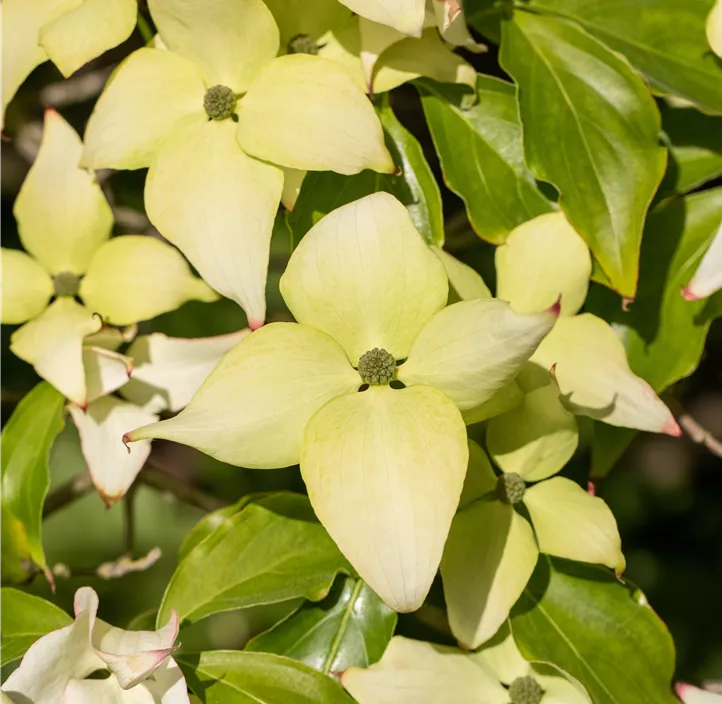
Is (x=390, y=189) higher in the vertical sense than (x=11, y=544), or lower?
higher

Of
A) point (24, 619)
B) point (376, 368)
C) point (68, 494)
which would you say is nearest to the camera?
point (376, 368)

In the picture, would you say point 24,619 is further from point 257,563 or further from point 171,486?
point 171,486

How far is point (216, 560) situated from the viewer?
0.73 meters

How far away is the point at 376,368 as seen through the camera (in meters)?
0.61

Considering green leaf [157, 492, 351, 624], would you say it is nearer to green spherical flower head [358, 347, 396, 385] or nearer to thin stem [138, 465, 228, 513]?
green spherical flower head [358, 347, 396, 385]

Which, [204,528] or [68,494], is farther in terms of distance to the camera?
[68,494]

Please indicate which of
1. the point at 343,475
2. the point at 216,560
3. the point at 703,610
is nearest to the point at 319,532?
the point at 216,560

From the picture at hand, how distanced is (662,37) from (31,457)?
62 cm

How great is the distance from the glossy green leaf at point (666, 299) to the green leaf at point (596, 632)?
17cm

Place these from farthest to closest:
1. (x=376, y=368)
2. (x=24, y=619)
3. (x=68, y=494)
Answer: (x=68, y=494)
(x=24, y=619)
(x=376, y=368)

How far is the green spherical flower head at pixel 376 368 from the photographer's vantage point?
61 centimetres

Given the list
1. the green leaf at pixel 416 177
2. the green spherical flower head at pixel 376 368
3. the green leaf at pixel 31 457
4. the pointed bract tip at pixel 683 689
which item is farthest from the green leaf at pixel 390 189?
the pointed bract tip at pixel 683 689

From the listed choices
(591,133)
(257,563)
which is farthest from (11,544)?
(591,133)

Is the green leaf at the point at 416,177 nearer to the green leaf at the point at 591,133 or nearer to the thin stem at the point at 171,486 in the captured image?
the green leaf at the point at 591,133
